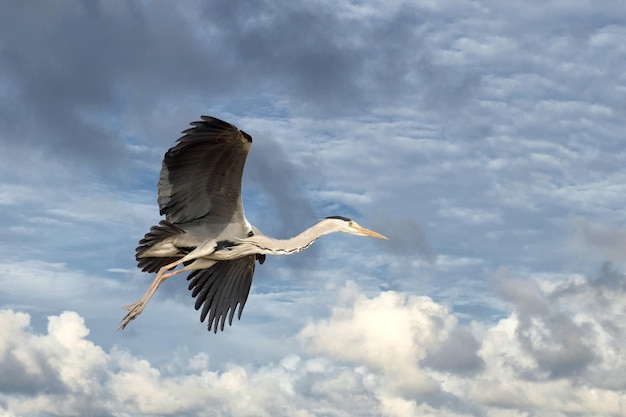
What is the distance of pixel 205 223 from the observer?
20797mm

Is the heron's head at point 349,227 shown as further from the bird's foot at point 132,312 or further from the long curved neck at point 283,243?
the bird's foot at point 132,312

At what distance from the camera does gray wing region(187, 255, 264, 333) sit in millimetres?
22422

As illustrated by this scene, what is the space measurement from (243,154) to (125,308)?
3769mm

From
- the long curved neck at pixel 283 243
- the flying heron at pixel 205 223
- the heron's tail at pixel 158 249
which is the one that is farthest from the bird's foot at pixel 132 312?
the long curved neck at pixel 283 243

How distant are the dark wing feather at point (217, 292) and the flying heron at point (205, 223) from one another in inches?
Answer: 0.8

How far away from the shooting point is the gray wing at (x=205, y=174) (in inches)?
763

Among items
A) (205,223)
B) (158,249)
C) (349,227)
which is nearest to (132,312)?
(158,249)

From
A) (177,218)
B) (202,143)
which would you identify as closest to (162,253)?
(177,218)

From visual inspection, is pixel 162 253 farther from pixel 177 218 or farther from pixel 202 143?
pixel 202 143

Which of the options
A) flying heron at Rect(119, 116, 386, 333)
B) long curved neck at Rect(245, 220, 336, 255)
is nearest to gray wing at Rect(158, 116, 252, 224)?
flying heron at Rect(119, 116, 386, 333)

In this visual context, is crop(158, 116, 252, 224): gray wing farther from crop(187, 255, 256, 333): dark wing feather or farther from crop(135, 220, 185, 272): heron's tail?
crop(187, 255, 256, 333): dark wing feather

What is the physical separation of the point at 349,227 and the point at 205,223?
10.1 feet

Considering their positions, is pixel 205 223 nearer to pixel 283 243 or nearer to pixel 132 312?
pixel 283 243

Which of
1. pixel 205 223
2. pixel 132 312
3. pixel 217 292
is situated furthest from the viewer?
pixel 217 292
